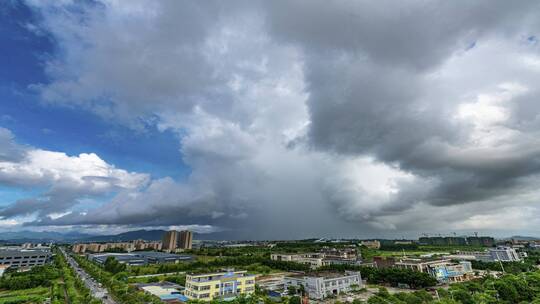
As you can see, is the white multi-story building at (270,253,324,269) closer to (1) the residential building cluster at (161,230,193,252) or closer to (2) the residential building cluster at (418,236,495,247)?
(1) the residential building cluster at (161,230,193,252)

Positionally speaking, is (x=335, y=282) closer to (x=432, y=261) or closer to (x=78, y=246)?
(x=432, y=261)

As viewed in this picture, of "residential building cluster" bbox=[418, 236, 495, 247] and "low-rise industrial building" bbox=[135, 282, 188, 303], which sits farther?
"residential building cluster" bbox=[418, 236, 495, 247]

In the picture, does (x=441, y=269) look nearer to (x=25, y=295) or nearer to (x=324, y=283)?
(x=324, y=283)

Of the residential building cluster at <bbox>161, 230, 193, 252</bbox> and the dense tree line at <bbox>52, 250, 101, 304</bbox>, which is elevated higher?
the residential building cluster at <bbox>161, 230, 193, 252</bbox>

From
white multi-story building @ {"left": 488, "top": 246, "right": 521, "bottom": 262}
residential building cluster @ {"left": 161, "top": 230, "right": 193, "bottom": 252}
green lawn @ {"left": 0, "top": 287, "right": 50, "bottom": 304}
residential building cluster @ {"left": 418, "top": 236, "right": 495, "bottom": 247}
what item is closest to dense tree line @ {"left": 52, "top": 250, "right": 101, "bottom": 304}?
green lawn @ {"left": 0, "top": 287, "right": 50, "bottom": 304}

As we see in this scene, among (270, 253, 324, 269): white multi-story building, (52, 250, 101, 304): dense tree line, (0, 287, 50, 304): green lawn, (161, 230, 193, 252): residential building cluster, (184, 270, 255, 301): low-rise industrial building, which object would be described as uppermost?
(161, 230, 193, 252): residential building cluster

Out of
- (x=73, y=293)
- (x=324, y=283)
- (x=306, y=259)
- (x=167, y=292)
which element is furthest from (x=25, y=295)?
(x=306, y=259)

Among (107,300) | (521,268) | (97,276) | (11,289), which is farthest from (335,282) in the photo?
(11,289)
